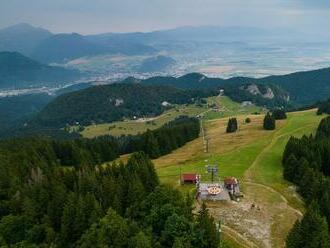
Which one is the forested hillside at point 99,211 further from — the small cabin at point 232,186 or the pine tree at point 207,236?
the small cabin at point 232,186

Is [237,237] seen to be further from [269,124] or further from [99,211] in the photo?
[269,124]

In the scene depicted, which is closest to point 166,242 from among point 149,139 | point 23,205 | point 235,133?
point 23,205

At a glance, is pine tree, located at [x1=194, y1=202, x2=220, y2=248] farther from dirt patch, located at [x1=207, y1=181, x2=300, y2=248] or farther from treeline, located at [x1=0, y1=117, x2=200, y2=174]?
treeline, located at [x1=0, y1=117, x2=200, y2=174]

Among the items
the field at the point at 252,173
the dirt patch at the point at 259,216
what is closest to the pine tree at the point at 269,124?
the field at the point at 252,173

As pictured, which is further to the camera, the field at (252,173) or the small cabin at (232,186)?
the small cabin at (232,186)

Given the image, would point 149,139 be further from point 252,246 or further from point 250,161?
point 252,246
